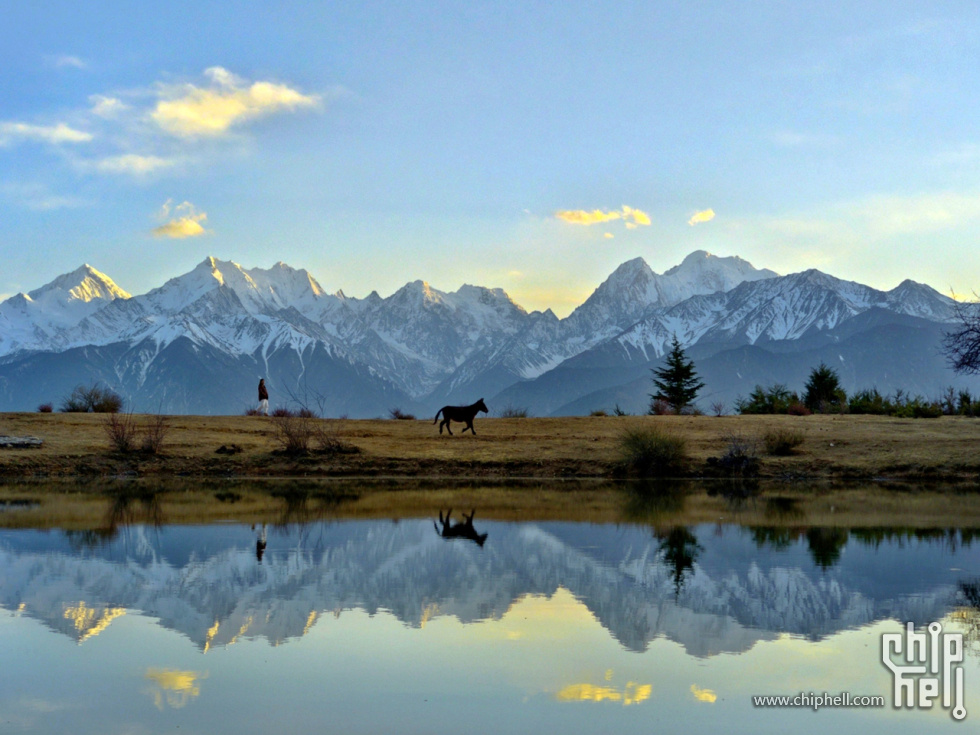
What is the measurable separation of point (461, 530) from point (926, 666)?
43.6ft

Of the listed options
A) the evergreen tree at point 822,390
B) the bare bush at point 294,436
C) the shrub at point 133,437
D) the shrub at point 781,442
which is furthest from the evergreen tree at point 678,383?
the shrub at point 133,437

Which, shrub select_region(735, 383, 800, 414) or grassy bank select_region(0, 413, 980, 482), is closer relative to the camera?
grassy bank select_region(0, 413, 980, 482)

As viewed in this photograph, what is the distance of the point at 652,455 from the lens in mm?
42031

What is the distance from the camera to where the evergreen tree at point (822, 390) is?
225ft

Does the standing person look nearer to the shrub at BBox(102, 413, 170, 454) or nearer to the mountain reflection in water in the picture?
the shrub at BBox(102, 413, 170, 454)

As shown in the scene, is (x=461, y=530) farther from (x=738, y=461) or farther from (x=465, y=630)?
(x=738, y=461)

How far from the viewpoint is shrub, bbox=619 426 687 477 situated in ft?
138

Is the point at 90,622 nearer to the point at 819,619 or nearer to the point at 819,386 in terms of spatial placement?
the point at 819,619

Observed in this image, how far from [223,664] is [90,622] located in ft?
10.5

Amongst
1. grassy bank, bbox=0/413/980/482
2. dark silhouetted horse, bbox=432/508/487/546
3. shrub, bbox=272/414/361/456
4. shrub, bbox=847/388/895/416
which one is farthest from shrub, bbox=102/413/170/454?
shrub, bbox=847/388/895/416

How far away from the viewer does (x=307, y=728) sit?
9547 millimetres

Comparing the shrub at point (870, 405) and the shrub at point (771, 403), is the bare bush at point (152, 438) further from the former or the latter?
the shrub at point (870, 405)

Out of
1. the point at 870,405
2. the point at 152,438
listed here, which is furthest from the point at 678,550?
the point at 870,405

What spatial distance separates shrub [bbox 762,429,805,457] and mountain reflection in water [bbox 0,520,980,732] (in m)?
20.5
